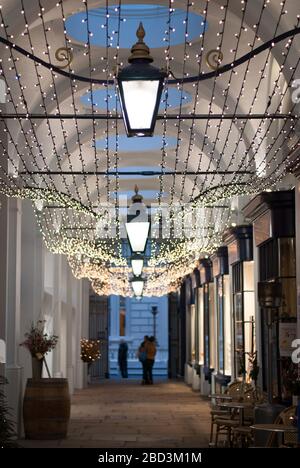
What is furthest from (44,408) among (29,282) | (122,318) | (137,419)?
(122,318)

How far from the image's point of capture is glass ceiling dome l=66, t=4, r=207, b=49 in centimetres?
1279

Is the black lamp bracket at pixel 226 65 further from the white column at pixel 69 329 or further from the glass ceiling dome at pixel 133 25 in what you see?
the white column at pixel 69 329

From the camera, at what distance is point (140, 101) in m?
5.04

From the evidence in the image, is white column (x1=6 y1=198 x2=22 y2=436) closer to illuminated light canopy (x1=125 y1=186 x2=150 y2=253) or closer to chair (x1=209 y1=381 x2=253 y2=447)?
illuminated light canopy (x1=125 y1=186 x2=150 y2=253)

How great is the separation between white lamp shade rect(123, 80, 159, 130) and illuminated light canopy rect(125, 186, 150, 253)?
19.4ft

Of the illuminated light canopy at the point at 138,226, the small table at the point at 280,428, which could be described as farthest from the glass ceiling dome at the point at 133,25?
the small table at the point at 280,428

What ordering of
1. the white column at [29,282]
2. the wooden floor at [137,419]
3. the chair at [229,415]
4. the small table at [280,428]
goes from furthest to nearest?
the white column at [29,282]
the wooden floor at [137,419]
the chair at [229,415]
the small table at [280,428]

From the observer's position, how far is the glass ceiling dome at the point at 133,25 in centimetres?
1279

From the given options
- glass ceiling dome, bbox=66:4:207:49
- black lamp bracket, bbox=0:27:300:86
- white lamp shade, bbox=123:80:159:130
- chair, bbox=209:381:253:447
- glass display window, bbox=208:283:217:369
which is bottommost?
chair, bbox=209:381:253:447

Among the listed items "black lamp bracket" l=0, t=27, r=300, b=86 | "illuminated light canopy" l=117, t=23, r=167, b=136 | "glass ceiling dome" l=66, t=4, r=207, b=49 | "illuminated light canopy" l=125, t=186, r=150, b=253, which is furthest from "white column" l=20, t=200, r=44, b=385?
"illuminated light canopy" l=117, t=23, r=167, b=136

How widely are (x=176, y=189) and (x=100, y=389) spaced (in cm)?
529

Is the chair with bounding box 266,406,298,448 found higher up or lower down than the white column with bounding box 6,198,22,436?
lower down

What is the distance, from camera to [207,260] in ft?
68.6

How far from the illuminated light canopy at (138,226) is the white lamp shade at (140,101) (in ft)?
19.4
